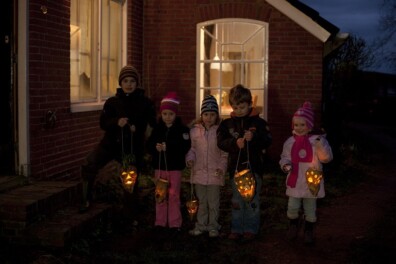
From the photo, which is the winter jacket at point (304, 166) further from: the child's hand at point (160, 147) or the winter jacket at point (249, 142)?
the child's hand at point (160, 147)

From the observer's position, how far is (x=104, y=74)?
29.1 ft

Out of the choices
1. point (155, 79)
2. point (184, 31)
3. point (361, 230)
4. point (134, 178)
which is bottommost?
point (361, 230)

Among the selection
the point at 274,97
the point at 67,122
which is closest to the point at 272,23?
the point at 274,97

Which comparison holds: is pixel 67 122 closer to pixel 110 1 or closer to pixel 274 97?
pixel 110 1

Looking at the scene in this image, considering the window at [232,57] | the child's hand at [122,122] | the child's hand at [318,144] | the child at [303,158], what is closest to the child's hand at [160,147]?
the child's hand at [122,122]

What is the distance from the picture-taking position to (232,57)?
33.9 ft

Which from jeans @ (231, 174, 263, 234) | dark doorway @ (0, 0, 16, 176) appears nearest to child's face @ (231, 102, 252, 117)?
jeans @ (231, 174, 263, 234)

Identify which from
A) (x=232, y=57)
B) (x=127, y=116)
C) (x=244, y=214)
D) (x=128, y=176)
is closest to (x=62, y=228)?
(x=128, y=176)

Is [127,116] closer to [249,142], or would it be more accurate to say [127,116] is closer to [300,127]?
[249,142]

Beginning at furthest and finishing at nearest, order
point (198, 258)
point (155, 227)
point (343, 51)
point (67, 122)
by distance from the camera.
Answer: point (343, 51), point (67, 122), point (155, 227), point (198, 258)

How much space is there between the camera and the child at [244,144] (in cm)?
554

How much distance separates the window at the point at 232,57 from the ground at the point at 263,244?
9.99 ft

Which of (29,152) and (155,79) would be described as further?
(155,79)

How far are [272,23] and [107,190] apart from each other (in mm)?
4449
